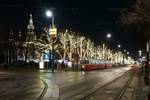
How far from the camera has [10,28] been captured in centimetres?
11944

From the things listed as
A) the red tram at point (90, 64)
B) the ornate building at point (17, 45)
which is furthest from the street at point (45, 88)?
the ornate building at point (17, 45)

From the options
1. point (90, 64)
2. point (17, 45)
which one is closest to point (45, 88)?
point (90, 64)

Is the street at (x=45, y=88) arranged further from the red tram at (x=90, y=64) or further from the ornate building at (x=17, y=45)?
the ornate building at (x=17, y=45)

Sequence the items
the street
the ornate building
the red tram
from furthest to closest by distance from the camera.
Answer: the ornate building, the red tram, the street

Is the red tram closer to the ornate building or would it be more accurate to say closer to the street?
the ornate building

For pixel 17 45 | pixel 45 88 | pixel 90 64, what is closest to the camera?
pixel 45 88

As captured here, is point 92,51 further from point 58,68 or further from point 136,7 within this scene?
point 136,7

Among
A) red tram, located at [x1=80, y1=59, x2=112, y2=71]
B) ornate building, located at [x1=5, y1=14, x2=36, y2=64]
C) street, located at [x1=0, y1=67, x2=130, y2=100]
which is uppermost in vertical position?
ornate building, located at [x1=5, y1=14, x2=36, y2=64]

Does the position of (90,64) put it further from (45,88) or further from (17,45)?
(45,88)

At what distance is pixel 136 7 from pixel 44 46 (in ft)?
276

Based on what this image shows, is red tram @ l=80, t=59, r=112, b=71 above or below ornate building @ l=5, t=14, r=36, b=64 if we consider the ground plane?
below

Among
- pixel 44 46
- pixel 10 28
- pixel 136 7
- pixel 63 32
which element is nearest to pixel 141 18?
pixel 136 7

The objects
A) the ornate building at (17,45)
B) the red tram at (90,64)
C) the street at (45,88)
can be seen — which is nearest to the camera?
the street at (45,88)

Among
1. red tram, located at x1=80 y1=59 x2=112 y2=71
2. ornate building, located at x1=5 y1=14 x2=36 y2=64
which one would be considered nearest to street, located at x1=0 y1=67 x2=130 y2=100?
red tram, located at x1=80 y1=59 x2=112 y2=71
